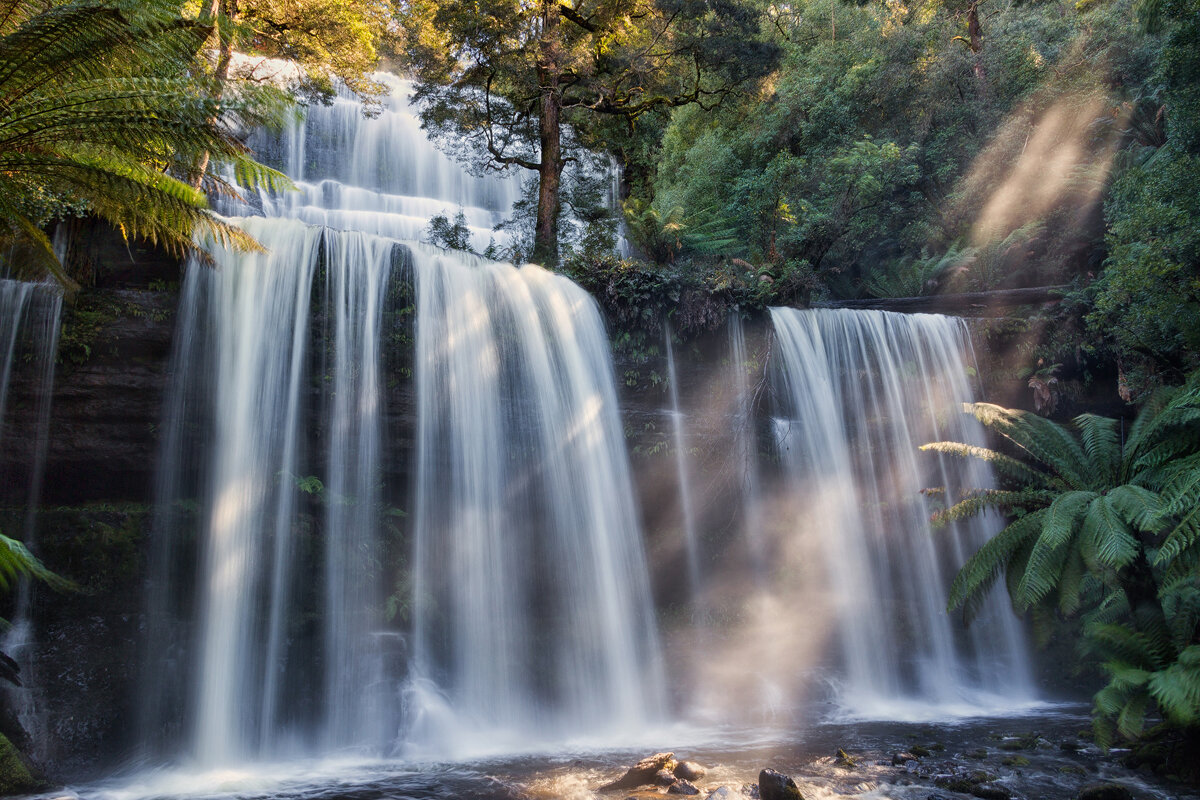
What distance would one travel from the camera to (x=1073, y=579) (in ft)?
26.7

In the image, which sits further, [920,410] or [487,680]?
[920,410]

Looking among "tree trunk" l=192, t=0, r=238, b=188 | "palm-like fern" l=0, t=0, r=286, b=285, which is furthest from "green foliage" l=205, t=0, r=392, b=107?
"palm-like fern" l=0, t=0, r=286, b=285

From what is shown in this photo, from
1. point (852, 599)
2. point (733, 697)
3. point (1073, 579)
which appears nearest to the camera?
point (1073, 579)

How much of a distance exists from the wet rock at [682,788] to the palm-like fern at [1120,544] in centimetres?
441

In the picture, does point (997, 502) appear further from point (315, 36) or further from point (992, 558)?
point (315, 36)

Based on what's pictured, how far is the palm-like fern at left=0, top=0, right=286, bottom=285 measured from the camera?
5.48 metres

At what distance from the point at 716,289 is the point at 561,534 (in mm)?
6150

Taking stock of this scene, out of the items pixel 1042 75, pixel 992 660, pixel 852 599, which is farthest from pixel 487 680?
pixel 1042 75

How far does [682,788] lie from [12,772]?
7.21 m

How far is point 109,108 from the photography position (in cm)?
566

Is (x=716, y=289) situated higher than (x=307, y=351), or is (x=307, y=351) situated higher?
(x=716, y=289)

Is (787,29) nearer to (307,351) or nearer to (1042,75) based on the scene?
(1042,75)

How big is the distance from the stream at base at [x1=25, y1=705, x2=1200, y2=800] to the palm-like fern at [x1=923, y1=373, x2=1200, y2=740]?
40.7 inches

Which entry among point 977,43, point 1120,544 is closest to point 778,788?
point 1120,544
